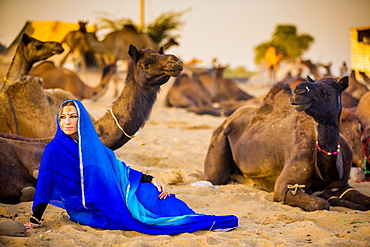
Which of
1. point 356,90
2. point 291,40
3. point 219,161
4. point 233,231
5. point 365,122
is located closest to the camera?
point 233,231

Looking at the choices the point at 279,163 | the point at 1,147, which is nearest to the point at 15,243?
the point at 1,147

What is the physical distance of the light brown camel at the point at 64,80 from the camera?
38.7 ft

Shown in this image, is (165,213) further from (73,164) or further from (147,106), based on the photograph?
(147,106)

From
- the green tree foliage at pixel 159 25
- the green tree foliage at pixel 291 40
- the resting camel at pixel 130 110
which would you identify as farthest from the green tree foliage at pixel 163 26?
the green tree foliage at pixel 291 40

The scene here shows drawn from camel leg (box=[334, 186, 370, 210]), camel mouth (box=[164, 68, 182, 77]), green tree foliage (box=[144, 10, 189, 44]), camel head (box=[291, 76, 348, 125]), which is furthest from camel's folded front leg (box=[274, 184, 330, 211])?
green tree foliage (box=[144, 10, 189, 44])

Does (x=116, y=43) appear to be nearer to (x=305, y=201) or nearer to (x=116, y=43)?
→ (x=116, y=43)

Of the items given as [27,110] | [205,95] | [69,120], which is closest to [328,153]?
[69,120]

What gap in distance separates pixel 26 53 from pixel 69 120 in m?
3.94

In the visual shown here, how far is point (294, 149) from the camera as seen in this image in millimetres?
5082

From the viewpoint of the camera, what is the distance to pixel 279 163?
212 inches

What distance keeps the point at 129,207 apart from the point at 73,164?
0.54 metres

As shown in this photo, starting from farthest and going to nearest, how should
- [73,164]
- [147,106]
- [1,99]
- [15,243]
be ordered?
[1,99] < [147,106] < [73,164] < [15,243]

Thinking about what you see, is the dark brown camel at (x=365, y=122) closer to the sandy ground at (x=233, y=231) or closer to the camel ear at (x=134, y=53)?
the sandy ground at (x=233, y=231)

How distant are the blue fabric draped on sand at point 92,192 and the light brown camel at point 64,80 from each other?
8.22 meters
